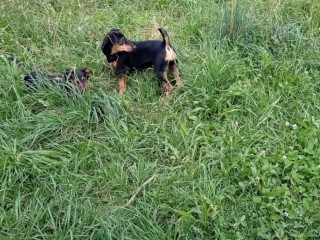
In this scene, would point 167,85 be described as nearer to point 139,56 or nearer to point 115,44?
point 139,56

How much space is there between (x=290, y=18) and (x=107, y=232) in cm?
282

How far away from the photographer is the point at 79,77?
3.62 m

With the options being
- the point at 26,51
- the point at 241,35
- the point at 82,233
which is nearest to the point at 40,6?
the point at 26,51

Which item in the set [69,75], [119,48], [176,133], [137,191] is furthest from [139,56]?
[137,191]

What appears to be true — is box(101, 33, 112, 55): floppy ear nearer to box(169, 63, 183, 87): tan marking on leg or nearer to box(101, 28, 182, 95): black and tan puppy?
box(101, 28, 182, 95): black and tan puppy

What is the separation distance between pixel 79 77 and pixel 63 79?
0.13m

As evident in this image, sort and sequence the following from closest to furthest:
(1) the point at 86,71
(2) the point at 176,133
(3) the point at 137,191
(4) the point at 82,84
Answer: (3) the point at 137,191 < (2) the point at 176,133 < (4) the point at 82,84 < (1) the point at 86,71

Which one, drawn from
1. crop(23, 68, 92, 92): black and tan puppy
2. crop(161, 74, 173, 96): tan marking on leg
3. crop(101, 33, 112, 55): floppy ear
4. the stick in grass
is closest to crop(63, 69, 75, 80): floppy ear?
crop(23, 68, 92, 92): black and tan puppy

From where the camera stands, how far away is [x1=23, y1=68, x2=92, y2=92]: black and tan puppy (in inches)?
140

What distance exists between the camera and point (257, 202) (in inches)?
110

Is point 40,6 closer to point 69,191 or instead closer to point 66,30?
point 66,30

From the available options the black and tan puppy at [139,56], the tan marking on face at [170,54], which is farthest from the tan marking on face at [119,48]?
the tan marking on face at [170,54]

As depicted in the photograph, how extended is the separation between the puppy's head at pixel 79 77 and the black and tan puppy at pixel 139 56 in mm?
261

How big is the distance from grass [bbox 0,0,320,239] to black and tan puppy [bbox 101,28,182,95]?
0.10m
